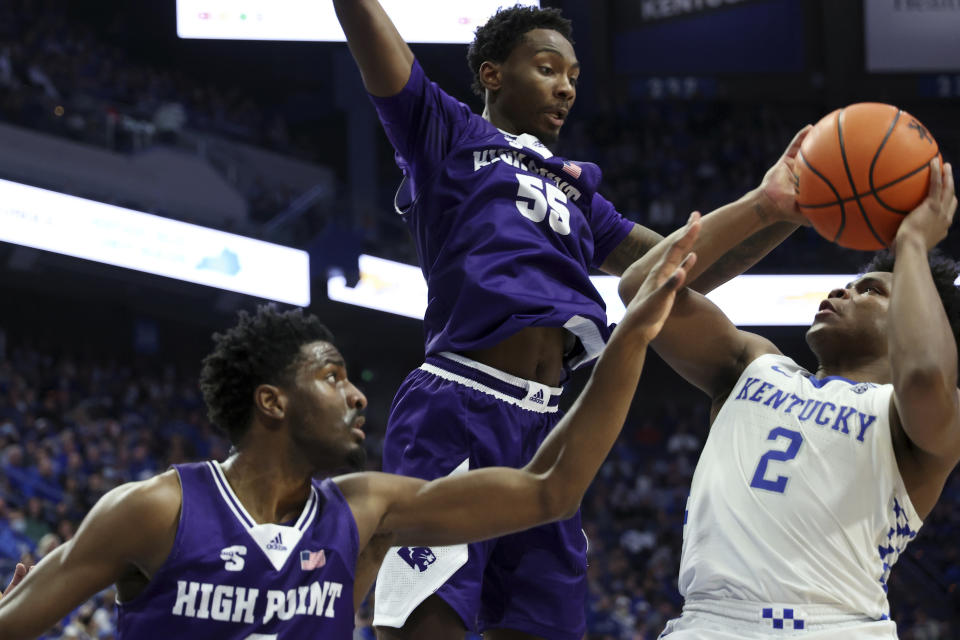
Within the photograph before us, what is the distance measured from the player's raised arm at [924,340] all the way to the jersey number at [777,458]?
28cm

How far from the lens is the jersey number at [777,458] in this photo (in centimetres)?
308

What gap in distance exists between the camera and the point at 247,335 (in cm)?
272

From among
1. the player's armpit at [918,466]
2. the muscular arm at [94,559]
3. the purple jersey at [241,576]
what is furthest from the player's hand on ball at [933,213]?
the muscular arm at [94,559]

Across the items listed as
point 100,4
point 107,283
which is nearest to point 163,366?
point 107,283

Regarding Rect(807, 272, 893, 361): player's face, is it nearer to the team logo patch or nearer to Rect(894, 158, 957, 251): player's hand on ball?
Rect(894, 158, 957, 251): player's hand on ball

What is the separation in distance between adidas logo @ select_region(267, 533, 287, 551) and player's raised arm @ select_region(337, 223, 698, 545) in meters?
0.19

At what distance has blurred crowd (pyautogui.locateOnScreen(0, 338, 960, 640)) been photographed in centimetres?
1057

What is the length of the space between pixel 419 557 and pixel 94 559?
94 centimetres

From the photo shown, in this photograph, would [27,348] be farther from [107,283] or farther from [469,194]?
[469,194]

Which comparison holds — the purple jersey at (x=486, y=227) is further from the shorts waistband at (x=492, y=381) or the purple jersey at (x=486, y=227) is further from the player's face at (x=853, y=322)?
the player's face at (x=853, y=322)

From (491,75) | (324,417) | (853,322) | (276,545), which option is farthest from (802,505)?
(491,75)

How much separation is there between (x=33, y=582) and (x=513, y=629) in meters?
1.26

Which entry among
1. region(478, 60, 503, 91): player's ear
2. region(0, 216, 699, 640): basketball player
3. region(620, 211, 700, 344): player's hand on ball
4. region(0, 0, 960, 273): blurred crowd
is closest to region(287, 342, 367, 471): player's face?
region(0, 216, 699, 640): basketball player

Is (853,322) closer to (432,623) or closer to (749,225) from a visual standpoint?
(749,225)
